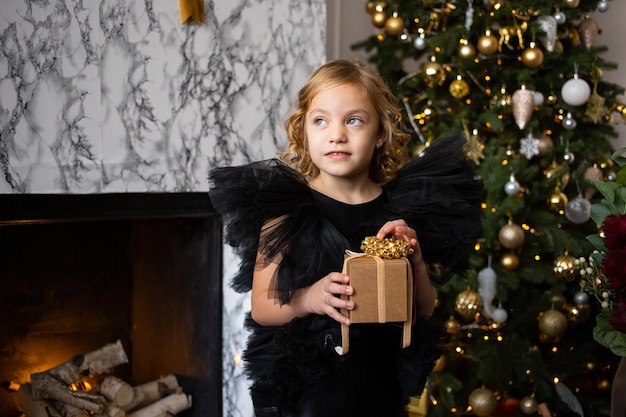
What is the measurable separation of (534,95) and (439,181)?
1.47 meters

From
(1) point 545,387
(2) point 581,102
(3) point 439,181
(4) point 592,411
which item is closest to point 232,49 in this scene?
(3) point 439,181

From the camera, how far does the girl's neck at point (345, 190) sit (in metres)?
1.74

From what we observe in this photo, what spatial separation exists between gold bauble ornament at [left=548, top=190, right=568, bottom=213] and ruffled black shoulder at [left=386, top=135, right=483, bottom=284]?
56.6 inches

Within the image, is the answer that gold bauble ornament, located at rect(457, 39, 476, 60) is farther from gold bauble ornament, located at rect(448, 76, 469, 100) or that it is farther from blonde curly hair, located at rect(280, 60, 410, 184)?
blonde curly hair, located at rect(280, 60, 410, 184)

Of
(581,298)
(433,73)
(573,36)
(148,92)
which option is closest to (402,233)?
(148,92)

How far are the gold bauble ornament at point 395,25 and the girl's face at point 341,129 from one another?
5.18ft

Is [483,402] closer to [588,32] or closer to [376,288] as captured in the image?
[588,32]

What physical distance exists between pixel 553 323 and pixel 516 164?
2.29 feet

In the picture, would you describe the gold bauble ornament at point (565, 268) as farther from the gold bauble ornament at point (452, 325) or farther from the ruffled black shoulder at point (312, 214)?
the ruffled black shoulder at point (312, 214)

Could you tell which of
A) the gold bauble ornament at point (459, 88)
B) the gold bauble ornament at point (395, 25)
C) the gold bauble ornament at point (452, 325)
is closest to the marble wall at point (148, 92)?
the gold bauble ornament at point (395, 25)

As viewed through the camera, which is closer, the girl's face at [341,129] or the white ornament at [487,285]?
the girl's face at [341,129]

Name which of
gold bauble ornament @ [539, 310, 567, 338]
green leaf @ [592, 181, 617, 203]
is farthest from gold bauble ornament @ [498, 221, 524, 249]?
green leaf @ [592, 181, 617, 203]

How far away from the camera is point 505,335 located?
309 cm

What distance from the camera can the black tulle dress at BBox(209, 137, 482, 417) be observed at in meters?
1.59
